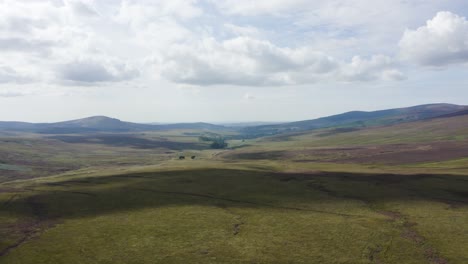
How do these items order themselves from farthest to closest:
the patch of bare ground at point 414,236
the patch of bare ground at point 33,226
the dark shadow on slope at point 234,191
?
1. the dark shadow on slope at point 234,191
2. the patch of bare ground at point 33,226
3. the patch of bare ground at point 414,236

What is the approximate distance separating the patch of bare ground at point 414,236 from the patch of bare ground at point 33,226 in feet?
217

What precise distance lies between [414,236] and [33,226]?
240 feet

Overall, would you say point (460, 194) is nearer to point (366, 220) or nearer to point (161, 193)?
point (366, 220)

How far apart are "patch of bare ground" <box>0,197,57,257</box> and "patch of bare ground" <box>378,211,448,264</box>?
2605 inches

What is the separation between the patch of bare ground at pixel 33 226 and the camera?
61556mm

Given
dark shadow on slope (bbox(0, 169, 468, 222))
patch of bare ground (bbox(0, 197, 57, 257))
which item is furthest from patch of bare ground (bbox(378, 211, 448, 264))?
patch of bare ground (bbox(0, 197, 57, 257))

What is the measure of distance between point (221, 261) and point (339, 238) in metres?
22.2

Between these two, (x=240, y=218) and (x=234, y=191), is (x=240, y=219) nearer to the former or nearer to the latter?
(x=240, y=218)

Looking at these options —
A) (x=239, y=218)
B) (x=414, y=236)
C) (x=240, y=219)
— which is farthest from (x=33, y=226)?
(x=414, y=236)

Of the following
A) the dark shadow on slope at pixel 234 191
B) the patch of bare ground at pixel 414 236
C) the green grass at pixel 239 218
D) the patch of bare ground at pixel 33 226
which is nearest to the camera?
the patch of bare ground at pixel 414 236

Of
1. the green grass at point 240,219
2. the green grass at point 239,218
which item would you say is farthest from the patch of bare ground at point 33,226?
the green grass at point 239,218

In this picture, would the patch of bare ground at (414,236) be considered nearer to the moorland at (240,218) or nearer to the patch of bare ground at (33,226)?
the moorland at (240,218)

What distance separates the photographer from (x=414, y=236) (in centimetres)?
6278

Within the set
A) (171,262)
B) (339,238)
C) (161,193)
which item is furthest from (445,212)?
(161,193)
